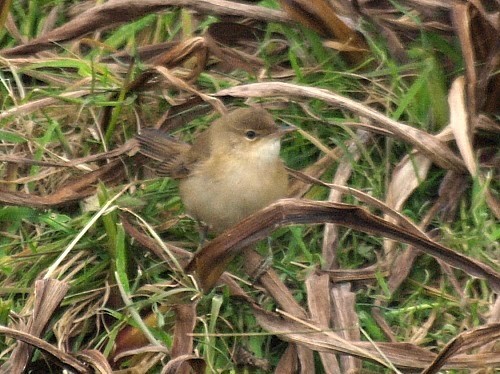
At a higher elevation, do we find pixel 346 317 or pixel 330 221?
pixel 330 221

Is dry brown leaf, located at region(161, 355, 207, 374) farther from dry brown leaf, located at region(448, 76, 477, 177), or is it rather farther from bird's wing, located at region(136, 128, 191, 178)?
dry brown leaf, located at region(448, 76, 477, 177)

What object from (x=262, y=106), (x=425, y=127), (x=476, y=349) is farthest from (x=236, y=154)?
(x=476, y=349)

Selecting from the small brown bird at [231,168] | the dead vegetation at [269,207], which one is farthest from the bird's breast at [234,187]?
the dead vegetation at [269,207]

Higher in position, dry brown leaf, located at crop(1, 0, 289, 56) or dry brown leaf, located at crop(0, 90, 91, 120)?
dry brown leaf, located at crop(1, 0, 289, 56)

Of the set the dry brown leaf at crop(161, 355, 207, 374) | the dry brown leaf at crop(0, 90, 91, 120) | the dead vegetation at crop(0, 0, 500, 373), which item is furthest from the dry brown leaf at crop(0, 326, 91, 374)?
the dry brown leaf at crop(0, 90, 91, 120)

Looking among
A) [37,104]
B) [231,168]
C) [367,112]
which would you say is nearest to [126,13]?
[37,104]

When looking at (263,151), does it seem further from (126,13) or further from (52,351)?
(52,351)

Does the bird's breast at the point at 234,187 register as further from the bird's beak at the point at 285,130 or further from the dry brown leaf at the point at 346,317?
the dry brown leaf at the point at 346,317
